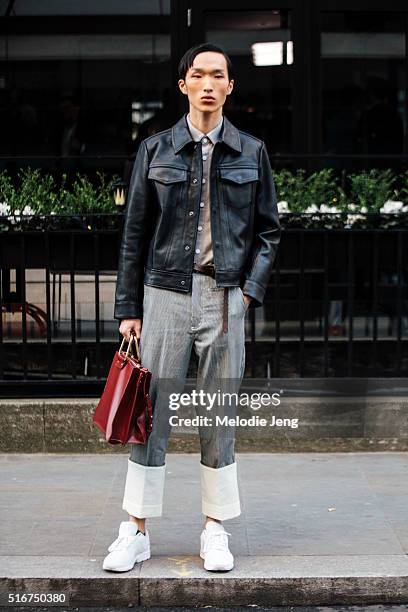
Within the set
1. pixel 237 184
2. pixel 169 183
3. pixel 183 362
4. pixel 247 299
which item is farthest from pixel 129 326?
pixel 237 184

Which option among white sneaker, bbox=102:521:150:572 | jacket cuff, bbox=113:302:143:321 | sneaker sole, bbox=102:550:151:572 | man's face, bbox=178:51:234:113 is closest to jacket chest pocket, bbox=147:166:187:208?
man's face, bbox=178:51:234:113

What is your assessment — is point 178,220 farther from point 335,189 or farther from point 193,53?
point 335,189

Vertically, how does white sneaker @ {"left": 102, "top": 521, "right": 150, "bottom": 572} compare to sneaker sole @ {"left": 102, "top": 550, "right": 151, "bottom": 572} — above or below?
above

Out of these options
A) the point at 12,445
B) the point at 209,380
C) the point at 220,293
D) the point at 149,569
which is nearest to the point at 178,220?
the point at 220,293

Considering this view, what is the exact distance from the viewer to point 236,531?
5.81 m

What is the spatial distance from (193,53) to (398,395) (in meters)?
3.01

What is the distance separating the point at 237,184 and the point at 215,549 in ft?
5.02

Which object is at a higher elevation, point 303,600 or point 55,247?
point 55,247

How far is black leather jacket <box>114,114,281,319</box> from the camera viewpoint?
5.17 meters

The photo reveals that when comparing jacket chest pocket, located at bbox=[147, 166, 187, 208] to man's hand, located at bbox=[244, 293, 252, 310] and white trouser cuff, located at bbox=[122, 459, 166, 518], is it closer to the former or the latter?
man's hand, located at bbox=[244, 293, 252, 310]

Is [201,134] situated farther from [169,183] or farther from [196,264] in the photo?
[196,264]

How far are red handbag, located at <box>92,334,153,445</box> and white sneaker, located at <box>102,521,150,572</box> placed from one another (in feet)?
1.40

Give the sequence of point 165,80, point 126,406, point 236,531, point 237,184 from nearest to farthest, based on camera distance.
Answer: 1. point 126,406
2. point 237,184
3. point 236,531
4. point 165,80

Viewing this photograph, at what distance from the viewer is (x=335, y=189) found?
26.6ft
